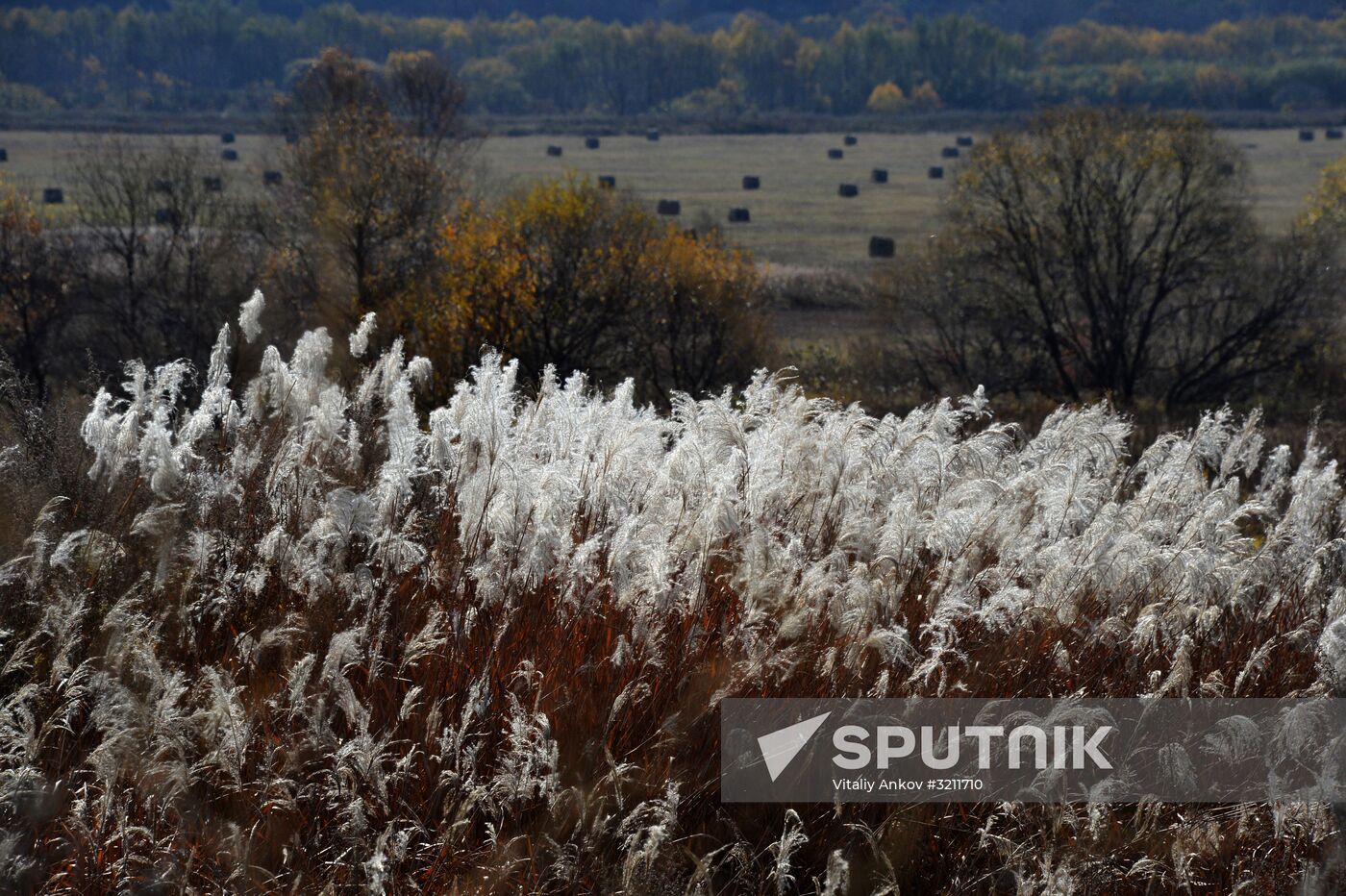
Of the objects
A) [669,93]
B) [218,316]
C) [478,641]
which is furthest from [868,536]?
[669,93]

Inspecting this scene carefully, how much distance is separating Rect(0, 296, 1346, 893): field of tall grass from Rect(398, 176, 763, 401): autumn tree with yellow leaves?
53.3 ft

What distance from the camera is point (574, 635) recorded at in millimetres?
4098

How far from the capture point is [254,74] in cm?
17262

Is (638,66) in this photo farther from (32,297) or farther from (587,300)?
(587,300)

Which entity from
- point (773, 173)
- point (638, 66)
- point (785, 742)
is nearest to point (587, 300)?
point (785, 742)

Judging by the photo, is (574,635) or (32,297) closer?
(574,635)

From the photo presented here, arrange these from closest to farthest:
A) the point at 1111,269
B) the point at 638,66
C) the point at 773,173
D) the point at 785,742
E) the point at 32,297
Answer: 1. the point at 785,742
2. the point at 32,297
3. the point at 1111,269
4. the point at 773,173
5. the point at 638,66

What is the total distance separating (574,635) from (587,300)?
61.0ft

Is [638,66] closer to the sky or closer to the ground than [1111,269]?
closer to the sky

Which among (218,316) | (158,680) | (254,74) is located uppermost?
(254,74)

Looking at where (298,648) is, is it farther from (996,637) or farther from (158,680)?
(996,637)

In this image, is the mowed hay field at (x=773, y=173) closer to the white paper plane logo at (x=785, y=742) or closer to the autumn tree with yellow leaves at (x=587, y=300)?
the autumn tree with yellow leaves at (x=587, y=300)

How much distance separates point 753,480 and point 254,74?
607 feet

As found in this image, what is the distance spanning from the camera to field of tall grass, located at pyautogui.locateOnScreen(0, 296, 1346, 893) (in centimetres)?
330
